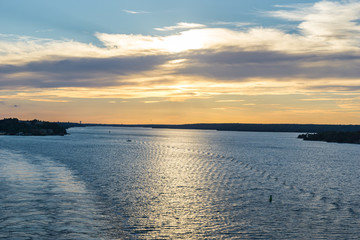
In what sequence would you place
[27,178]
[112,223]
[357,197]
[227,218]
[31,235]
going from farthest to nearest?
[27,178]
[357,197]
[227,218]
[112,223]
[31,235]

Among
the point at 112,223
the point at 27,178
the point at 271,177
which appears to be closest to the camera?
the point at 112,223

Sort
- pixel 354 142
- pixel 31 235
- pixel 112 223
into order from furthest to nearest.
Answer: pixel 354 142, pixel 112 223, pixel 31 235

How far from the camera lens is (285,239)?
19953 millimetres

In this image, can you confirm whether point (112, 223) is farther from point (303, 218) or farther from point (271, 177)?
point (271, 177)

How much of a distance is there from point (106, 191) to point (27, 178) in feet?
42.4

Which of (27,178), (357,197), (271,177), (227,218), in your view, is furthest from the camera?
(271,177)

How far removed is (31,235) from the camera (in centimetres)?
1991

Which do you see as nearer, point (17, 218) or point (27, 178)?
point (17, 218)

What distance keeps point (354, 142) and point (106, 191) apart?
559ft

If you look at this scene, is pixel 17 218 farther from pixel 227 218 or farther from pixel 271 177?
pixel 271 177

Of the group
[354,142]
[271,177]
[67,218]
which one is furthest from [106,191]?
[354,142]

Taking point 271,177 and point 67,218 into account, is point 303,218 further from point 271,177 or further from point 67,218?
point 271,177

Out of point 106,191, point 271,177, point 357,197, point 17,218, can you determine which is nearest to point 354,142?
point 271,177

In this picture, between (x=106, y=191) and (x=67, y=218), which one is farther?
(x=106, y=191)
